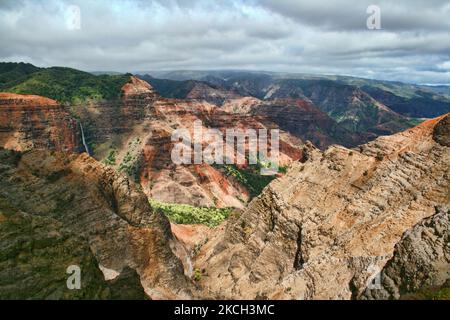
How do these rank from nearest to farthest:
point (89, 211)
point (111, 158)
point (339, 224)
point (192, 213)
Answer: point (339, 224) → point (89, 211) → point (192, 213) → point (111, 158)

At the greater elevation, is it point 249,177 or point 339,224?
point 339,224

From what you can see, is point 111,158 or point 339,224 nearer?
point 339,224

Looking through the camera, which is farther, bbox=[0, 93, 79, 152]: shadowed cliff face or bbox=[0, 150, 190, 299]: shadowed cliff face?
bbox=[0, 93, 79, 152]: shadowed cliff face

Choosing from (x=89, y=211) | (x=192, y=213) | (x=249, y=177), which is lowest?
(x=249, y=177)

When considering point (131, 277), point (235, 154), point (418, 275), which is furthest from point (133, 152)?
point (418, 275)

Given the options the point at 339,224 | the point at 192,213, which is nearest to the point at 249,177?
the point at 192,213

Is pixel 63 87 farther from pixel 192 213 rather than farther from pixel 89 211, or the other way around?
pixel 89 211

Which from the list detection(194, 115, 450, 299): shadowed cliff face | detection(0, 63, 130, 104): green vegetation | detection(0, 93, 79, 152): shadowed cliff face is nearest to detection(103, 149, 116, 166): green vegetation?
detection(0, 93, 79, 152): shadowed cliff face

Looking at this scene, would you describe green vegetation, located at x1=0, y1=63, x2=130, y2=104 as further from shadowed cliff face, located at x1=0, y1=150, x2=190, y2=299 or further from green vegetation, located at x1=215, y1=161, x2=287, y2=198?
shadowed cliff face, located at x1=0, y1=150, x2=190, y2=299

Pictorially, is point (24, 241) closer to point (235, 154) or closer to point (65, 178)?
point (65, 178)
